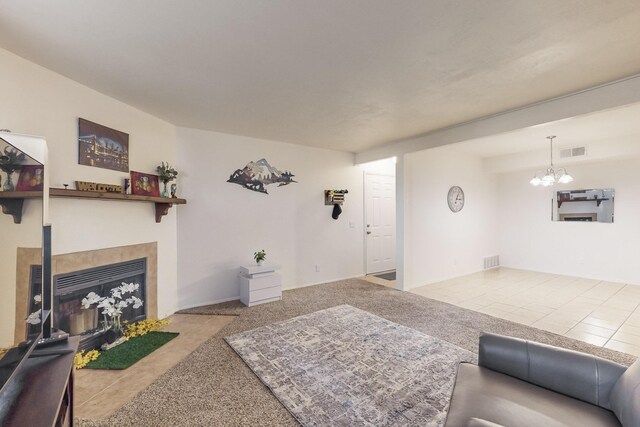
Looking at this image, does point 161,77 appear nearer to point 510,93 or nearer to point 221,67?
point 221,67

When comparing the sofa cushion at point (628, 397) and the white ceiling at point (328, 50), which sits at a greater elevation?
the white ceiling at point (328, 50)

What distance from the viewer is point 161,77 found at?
2.38 metres

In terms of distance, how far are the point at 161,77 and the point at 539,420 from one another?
3.33 metres

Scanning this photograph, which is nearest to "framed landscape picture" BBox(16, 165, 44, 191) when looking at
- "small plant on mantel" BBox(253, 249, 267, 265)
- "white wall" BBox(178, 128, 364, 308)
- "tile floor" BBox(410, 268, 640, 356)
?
"white wall" BBox(178, 128, 364, 308)

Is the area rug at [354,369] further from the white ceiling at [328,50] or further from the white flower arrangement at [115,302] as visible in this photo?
the white ceiling at [328,50]

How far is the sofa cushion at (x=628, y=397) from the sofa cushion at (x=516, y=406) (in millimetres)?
76

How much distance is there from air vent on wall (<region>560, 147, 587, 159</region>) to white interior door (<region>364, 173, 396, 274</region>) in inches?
119

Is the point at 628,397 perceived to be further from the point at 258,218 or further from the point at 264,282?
the point at 258,218

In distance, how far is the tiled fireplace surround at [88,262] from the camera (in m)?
1.35

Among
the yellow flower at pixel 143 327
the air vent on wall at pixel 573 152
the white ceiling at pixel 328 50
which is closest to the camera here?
the white ceiling at pixel 328 50

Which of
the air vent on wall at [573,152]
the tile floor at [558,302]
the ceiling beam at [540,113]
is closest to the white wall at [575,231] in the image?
the tile floor at [558,302]

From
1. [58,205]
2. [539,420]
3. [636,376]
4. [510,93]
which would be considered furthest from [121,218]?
[510,93]

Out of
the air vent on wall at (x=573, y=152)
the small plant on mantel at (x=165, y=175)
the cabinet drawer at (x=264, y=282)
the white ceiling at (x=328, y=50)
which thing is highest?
the white ceiling at (x=328, y=50)

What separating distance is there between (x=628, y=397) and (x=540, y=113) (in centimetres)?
286
